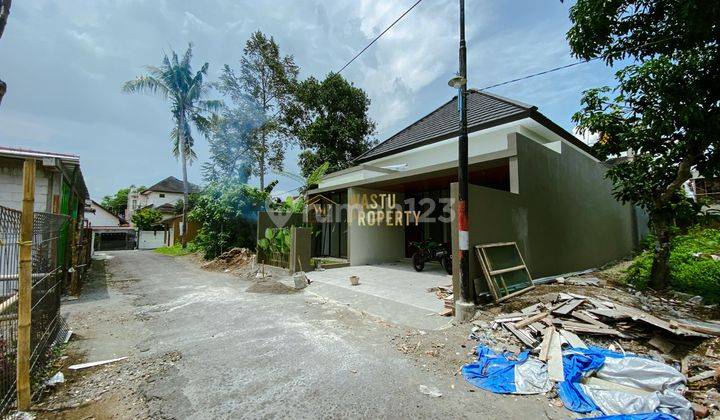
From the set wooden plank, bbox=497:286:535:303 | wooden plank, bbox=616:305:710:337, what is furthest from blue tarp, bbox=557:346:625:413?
wooden plank, bbox=497:286:535:303

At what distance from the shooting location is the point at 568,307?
4.55 metres

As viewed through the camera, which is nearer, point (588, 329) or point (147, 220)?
point (588, 329)

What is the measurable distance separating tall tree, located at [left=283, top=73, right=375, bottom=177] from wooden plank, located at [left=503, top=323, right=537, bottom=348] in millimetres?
16825

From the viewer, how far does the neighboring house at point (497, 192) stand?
262 inches

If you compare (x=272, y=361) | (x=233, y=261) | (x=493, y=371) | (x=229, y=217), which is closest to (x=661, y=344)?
(x=493, y=371)

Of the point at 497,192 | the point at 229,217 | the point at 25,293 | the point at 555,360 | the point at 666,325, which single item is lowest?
the point at 555,360

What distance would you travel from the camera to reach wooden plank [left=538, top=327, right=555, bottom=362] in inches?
143

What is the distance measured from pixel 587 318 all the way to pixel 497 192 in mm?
2617

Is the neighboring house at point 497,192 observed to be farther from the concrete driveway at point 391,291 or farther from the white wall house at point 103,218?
the white wall house at point 103,218

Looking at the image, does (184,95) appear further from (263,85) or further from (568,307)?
(568,307)

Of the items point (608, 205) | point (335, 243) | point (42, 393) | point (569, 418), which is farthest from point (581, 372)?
point (608, 205)

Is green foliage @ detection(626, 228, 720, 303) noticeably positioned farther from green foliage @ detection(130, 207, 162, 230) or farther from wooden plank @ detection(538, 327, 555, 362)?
green foliage @ detection(130, 207, 162, 230)

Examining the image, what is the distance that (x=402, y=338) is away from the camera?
459 centimetres

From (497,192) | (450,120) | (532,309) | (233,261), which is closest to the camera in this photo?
(532,309)
